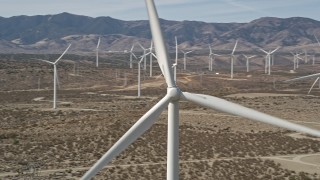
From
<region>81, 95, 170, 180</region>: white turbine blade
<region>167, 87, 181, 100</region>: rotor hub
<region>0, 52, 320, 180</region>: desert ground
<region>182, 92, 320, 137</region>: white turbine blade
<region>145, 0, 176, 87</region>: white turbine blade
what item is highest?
<region>145, 0, 176, 87</region>: white turbine blade

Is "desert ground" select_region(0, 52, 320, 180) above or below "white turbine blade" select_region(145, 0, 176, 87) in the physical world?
below

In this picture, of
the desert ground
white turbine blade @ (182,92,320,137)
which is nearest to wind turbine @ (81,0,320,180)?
white turbine blade @ (182,92,320,137)

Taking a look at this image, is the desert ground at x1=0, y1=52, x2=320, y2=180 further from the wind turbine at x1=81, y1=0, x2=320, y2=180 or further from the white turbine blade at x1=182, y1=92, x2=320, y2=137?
the white turbine blade at x1=182, y1=92, x2=320, y2=137

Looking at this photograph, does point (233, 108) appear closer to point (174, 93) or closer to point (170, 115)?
point (174, 93)

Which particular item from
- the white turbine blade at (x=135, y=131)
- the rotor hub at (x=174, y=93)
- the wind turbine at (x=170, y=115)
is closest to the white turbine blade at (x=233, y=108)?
the wind turbine at (x=170, y=115)

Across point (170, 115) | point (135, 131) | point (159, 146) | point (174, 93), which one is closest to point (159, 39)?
point (174, 93)

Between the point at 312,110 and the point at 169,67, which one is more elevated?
the point at 169,67

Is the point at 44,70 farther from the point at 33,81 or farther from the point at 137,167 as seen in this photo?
the point at 137,167

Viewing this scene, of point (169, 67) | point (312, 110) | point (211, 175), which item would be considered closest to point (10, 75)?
point (312, 110)
